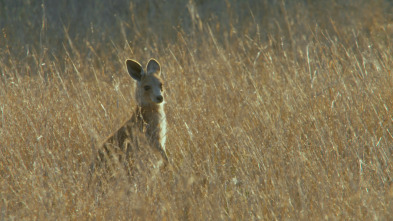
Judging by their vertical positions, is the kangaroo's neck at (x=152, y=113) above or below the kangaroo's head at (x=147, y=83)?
below

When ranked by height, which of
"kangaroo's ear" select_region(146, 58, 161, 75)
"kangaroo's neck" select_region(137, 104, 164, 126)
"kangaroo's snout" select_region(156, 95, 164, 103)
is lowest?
"kangaroo's neck" select_region(137, 104, 164, 126)

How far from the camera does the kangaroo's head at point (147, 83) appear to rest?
19.1ft

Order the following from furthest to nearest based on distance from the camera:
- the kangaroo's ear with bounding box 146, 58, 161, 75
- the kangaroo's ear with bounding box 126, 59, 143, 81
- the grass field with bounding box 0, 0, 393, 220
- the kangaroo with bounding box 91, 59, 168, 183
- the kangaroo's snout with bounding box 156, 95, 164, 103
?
the kangaroo's ear with bounding box 146, 58, 161, 75 < the kangaroo's ear with bounding box 126, 59, 143, 81 < the kangaroo's snout with bounding box 156, 95, 164, 103 < the kangaroo with bounding box 91, 59, 168, 183 < the grass field with bounding box 0, 0, 393, 220

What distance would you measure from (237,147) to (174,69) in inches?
88.6

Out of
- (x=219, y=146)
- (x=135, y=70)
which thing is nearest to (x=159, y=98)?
(x=135, y=70)

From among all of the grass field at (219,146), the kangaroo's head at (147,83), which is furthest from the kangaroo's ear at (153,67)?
the grass field at (219,146)

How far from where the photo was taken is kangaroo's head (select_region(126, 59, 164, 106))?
5.81 metres

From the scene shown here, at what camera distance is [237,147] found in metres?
5.16

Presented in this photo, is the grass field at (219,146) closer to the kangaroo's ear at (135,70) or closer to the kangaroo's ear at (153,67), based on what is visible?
the kangaroo's ear at (135,70)

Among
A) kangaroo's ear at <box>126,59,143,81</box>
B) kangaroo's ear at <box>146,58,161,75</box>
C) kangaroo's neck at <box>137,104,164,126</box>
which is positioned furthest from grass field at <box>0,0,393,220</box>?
kangaroo's ear at <box>146,58,161,75</box>

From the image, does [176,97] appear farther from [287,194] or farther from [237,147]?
[287,194]

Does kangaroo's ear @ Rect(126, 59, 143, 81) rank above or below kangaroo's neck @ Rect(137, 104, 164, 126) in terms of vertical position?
above

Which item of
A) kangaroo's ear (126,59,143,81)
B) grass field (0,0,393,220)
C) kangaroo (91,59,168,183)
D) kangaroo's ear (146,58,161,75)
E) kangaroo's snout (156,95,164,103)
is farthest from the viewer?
kangaroo's ear (146,58,161,75)

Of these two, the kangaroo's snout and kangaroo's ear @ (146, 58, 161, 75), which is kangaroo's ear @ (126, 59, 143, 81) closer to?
kangaroo's ear @ (146, 58, 161, 75)
